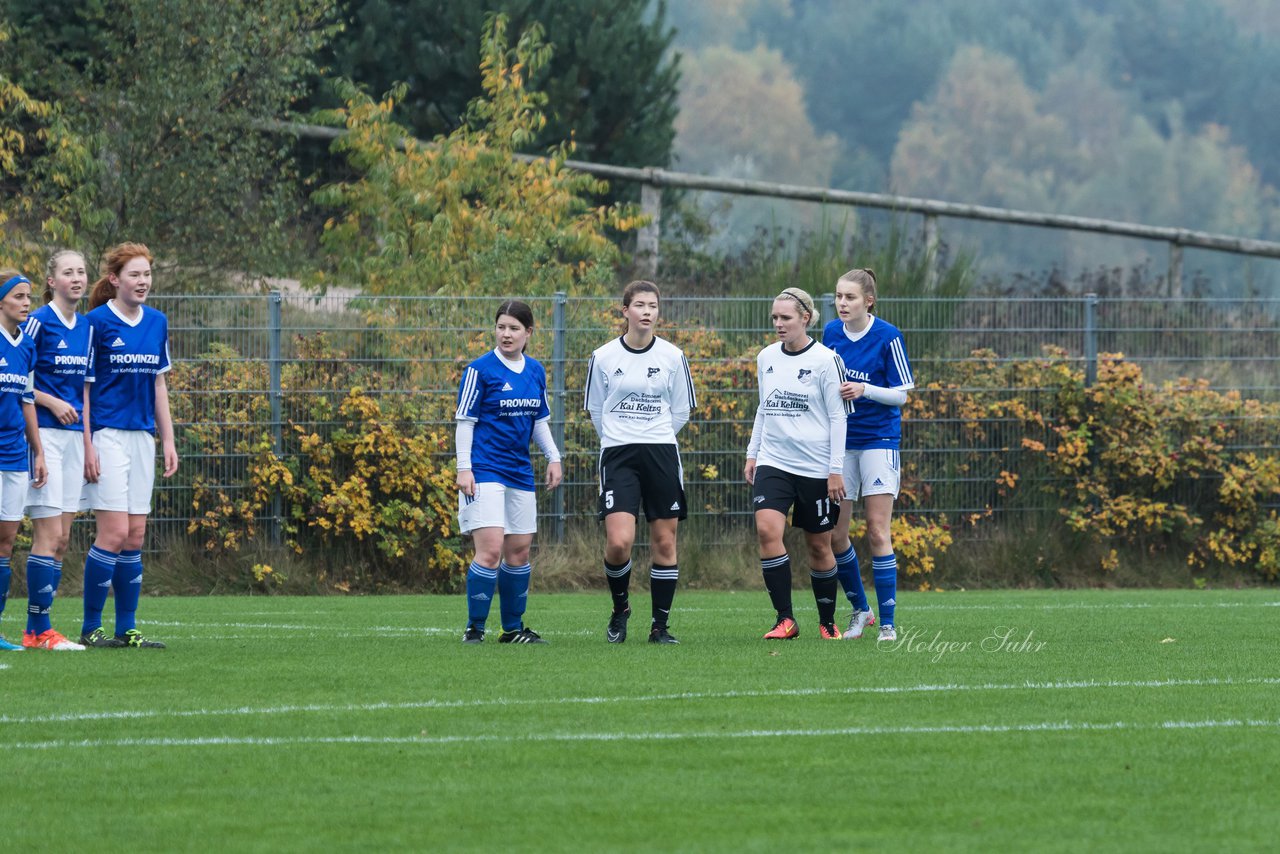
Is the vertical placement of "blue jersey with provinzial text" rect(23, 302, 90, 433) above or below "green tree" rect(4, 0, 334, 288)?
below

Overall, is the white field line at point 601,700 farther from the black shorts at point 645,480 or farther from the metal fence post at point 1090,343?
the metal fence post at point 1090,343

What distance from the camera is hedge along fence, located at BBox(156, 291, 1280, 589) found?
52.8 ft

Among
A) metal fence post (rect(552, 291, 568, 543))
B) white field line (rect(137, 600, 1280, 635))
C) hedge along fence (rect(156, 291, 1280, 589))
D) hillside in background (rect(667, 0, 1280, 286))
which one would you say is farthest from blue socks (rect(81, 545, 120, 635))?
hillside in background (rect(667, 0, 1280, 286))

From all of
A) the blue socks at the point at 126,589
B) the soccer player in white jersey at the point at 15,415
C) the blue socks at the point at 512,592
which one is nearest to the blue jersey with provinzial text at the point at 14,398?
the soccer player in white jersey at the point at 15,415

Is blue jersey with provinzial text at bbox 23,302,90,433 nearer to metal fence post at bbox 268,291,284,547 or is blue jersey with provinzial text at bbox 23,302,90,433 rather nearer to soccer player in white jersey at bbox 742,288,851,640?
soccer player in white jersey at bbox 742,288,851,640

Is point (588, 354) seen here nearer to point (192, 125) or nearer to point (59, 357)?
point (192, 125)

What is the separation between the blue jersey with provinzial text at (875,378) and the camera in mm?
10680

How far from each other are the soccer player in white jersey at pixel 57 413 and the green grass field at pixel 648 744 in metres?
0.54

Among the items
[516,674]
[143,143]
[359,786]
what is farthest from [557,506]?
[359,786]

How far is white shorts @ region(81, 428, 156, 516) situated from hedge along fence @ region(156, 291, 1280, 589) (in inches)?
230

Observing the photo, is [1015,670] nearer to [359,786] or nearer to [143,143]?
[359,786]

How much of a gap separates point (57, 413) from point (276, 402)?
6393mm

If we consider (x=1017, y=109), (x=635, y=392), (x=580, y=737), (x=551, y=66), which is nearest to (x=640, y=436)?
(x=635, y=392)

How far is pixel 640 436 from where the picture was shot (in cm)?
1024
